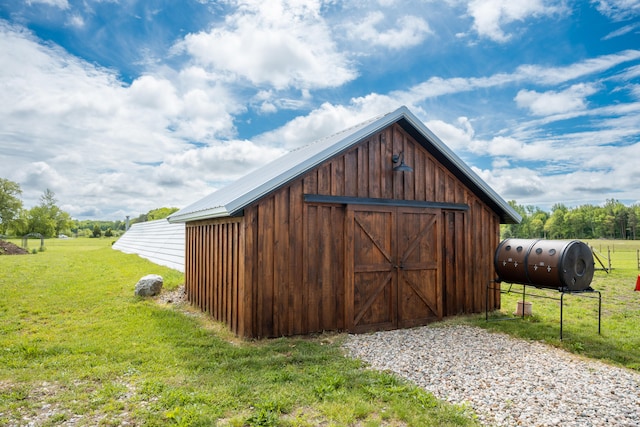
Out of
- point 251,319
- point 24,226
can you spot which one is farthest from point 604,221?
point 24,226

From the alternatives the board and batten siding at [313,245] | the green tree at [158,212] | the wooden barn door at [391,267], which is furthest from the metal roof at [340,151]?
the green tree at [158,212]

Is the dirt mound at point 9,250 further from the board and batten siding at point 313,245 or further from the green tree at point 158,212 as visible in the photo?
the green tree at point 158,212

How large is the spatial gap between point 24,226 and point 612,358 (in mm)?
47202

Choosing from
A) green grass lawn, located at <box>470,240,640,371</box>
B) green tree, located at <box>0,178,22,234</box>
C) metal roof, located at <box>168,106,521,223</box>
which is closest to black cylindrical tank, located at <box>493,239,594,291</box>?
green grass lawn, located at <box>470,240,640,371</box>

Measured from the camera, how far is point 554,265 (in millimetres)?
7176

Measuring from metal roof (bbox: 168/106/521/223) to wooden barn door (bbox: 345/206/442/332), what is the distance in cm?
113

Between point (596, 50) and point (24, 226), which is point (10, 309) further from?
point (24, 226)

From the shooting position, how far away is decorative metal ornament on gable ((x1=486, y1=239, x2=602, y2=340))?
712 centimetres

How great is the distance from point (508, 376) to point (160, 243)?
59.5 ft

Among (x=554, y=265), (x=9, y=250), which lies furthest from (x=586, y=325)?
(x=9, y=250)

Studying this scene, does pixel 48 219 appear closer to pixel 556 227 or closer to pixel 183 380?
pixel 183 380

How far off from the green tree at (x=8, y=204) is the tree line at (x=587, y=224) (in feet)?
193

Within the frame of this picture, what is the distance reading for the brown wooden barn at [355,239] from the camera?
21.3 ft

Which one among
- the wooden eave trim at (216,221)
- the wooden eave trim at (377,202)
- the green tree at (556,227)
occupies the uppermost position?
the wooden eave trim at (377,202)
